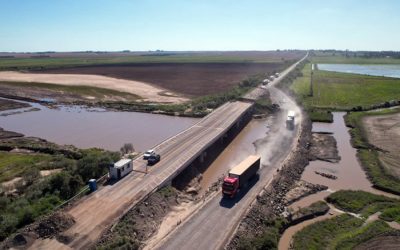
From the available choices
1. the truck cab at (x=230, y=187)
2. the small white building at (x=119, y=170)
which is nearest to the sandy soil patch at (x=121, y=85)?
the small white building at (x=119, y=170)

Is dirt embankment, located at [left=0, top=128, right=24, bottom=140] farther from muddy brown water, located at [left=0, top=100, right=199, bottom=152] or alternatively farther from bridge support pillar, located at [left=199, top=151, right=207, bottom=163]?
bridge support pillar, located at [left=199, top=151, right=207, bottom=163]

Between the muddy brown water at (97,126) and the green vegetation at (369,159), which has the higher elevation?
the muddy brown water at (97,126)

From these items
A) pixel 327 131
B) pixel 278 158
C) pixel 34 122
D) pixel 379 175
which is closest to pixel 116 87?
pixel 34 122

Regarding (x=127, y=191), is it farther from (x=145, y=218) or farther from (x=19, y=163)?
(x=19, y=163)

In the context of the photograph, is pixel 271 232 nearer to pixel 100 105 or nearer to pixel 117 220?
pixel 117 220

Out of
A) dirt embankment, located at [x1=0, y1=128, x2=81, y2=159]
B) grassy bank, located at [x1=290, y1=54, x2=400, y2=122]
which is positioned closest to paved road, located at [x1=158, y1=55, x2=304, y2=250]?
dirt embankment, located at [x1=0, y1=128, x2=81, y2=159]

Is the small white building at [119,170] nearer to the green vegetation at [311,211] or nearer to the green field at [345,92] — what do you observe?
the green vegetation at [311,211]

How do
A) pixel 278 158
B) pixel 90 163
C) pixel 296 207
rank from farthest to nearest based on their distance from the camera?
pixel 278 158
pixel 90 163
pixel 296 207
